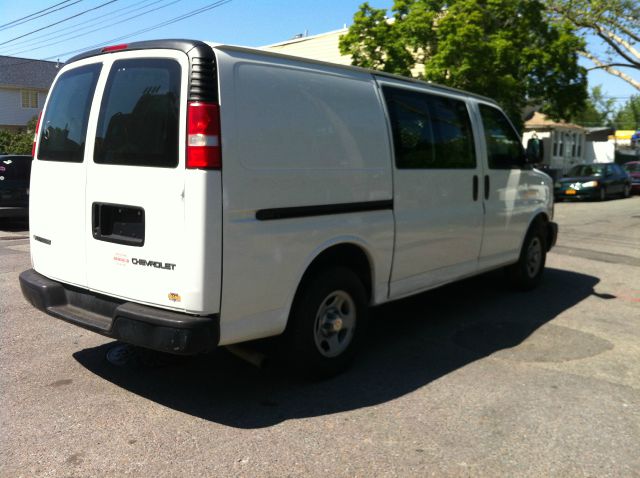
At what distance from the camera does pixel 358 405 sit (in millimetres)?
4055

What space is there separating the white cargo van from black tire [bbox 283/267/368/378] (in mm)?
12

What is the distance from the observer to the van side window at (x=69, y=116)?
4.09 m

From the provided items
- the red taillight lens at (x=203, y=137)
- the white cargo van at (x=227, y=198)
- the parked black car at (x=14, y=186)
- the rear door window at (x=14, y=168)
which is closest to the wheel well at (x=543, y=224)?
the white cargo van at (x=227, y=198)

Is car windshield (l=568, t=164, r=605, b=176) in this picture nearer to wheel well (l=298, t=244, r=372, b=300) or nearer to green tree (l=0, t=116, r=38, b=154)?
wheel well (l=298, t=244, r=372, b=300)

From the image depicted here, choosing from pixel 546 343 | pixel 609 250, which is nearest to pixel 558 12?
pixel 609 250

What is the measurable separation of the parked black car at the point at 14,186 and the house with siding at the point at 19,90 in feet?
115

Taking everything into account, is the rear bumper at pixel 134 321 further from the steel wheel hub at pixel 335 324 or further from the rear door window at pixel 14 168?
the rear door window at pixel 14 168

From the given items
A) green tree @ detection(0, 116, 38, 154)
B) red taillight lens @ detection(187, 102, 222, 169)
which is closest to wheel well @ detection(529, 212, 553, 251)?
red taillight lens @ detection(187, 102, 222, 169)

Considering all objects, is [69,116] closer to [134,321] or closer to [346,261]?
[134,321]

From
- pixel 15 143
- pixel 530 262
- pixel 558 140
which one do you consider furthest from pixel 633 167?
pixel 15 143

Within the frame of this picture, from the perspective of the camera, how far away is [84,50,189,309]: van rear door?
3.53 meters

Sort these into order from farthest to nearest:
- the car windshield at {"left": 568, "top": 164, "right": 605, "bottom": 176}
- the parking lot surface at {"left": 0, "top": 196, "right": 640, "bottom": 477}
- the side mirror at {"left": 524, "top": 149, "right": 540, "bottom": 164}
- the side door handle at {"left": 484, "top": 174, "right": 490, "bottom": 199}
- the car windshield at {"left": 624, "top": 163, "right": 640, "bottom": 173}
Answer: the car windshield at {"left": 624, "top": 163, "right": 640, "bottom": 173} < the car windshield at {"left": 568, "top": 164, "right": 605, "bottom": 176} < the side mirror at {"left": 524, "top": 149, "right": 540, "bottom": 164} < the side door handle at {"left": 484, "top": 174, "right": 490, "bottom": 199} < the parking lot surface at {"left": 0, "top": 196, "right": 640, "bottom": 477}

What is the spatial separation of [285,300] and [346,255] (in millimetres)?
761

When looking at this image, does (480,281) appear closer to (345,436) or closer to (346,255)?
(346,255)
